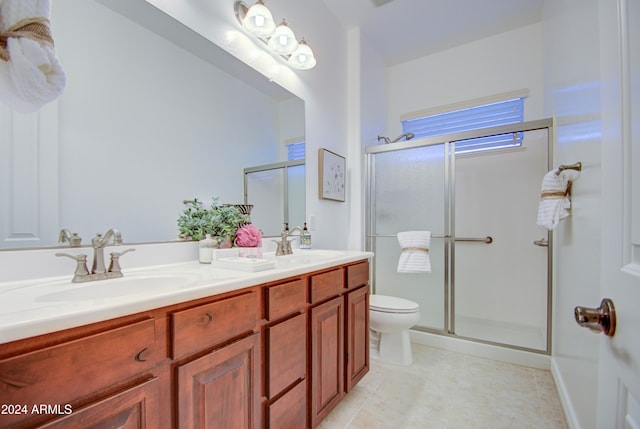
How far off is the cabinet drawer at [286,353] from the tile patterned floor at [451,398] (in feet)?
1.79

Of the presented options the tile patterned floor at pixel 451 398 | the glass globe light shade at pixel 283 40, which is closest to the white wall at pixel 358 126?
the glass globe light shade at pixel 283 40

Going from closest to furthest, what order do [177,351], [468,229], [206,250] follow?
[177,351], [206,250], [468,229]

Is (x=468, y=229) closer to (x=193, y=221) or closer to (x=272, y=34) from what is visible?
(x=272, y=34)

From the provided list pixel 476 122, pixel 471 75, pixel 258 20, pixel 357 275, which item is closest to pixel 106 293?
pixel 357 275

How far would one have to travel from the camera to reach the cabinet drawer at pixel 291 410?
3.31 ft

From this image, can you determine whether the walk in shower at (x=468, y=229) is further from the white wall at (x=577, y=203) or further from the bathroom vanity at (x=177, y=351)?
the bathroom vanity at (x=177, y=351)

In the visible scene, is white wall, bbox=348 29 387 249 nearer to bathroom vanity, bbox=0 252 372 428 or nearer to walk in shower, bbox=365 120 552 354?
walk in shower, bbox=365 120 552 354

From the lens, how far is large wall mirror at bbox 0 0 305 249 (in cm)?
88

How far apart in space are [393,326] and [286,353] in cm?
117

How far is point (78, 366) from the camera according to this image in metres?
0.53

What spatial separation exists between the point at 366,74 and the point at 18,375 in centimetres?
296

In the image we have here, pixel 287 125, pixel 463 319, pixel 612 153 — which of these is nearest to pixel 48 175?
pixel 287 125

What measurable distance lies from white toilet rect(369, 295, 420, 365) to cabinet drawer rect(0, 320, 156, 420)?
1651 millimetres

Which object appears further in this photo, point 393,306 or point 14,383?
point 393,306
